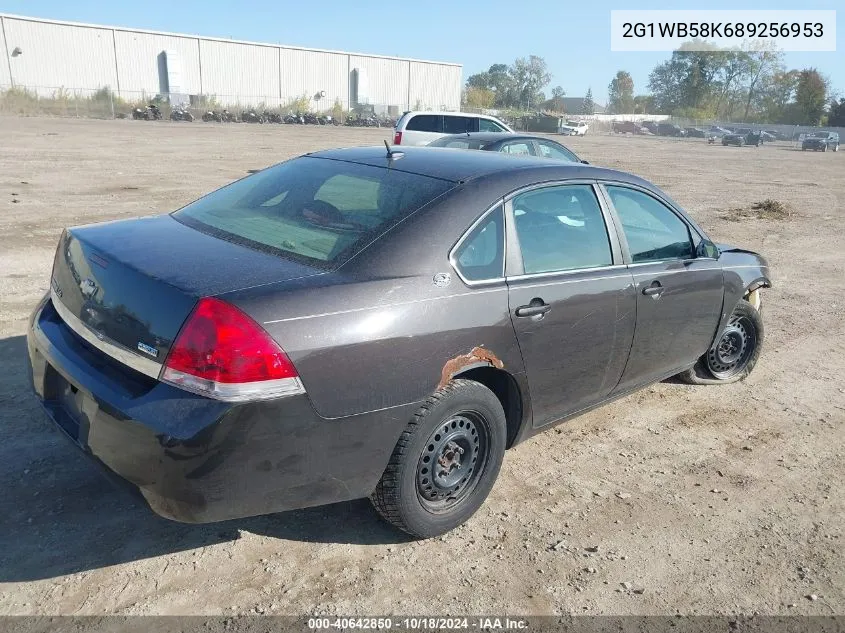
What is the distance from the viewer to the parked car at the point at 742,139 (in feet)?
184

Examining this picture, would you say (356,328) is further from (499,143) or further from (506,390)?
(499,143)

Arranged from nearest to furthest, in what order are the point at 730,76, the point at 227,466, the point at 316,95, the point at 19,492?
the point at 227,466 → the point at 19,492 → the point at 316,95 → the point at 730,76

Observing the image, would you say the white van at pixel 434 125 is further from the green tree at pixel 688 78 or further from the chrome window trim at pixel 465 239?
the green tree at pixel 688 78

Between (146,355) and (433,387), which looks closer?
(146,355)

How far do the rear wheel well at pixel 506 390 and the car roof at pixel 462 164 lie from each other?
36.5 inches

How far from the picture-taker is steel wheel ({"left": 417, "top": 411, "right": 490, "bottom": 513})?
9.89 ft

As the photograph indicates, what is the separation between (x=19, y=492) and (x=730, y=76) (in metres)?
125

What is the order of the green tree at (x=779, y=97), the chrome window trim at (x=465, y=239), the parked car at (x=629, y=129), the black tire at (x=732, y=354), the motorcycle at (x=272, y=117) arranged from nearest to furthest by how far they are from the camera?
1. the chrome window trim at (x=465, y=239)
2. the black tire at (x=732, y=354)
3. the motorcycle at (x=272, y=117)
4. the parked car at (x=629, y=129)
5. the green tree at (x=779, y=97)

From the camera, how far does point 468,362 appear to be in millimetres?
2949

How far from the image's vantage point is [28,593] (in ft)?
8.66

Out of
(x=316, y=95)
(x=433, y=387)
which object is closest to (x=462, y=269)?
(x=433, y=387)

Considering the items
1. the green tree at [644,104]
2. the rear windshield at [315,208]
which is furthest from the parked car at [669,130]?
the rear windshield at [315,208]

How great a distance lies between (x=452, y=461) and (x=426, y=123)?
14888 mm

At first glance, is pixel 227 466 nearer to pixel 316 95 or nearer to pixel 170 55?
pixel 170 55
